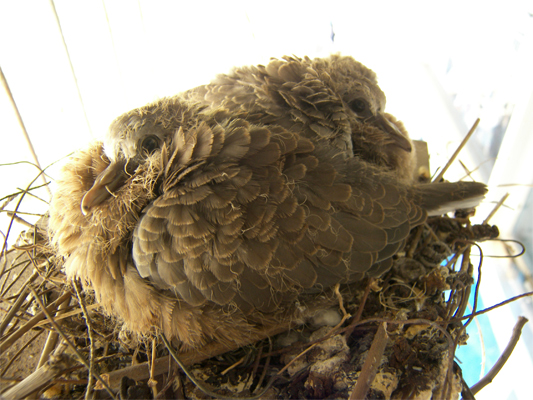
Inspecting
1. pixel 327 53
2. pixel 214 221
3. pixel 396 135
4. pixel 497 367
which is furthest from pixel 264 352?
pixel 327 53

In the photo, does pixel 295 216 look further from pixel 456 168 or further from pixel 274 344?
pixel 456 168

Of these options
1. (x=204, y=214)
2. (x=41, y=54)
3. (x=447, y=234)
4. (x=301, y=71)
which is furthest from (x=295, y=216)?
(x=41, y=54)

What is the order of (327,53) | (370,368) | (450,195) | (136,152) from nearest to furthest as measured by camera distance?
(370,368)
(136,152)
(450,195)
(327,53)

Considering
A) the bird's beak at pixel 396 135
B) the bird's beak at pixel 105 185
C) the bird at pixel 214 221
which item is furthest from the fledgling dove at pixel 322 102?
the bird's beak at pixel 105 185

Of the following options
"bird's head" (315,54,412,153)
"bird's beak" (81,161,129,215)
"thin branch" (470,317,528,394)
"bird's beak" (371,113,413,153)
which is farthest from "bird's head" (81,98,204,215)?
"thin branch" (470,317,528,394)

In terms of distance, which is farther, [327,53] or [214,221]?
[327,53]

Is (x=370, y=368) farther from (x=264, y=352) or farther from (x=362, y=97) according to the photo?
(x=362, y=97)

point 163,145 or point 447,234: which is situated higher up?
point 163,145
